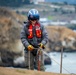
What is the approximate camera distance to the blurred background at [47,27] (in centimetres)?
2830

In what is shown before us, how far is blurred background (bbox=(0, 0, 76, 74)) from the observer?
92.8ft

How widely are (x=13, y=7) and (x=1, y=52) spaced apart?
58.3 feet

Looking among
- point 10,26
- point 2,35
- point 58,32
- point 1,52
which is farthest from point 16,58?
point 58,32

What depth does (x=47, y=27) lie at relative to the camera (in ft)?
136

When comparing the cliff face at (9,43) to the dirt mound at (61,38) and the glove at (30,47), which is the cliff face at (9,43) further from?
the glove at (30,47)

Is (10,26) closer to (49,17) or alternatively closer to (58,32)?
(58,32)

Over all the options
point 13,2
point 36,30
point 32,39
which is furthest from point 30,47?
point 13,2

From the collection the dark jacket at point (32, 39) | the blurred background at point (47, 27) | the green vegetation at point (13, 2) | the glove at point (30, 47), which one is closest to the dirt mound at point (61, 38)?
the blurred background at point (47, 27)

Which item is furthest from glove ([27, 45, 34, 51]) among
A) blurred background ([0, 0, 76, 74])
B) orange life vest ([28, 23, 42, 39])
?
blurred background ([0, 0, 76, 74])

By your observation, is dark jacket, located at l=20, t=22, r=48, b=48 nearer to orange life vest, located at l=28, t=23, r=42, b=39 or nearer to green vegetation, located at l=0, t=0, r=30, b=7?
orange life vest, located at l=28, t=23, r=42, b=39

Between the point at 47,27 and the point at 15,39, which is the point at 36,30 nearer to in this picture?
the point at 15,39

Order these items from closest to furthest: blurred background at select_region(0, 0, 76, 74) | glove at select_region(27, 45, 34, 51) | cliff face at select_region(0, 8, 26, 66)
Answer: glove at select_region(27, 45, 34, 51) → cliff face at select_region(0, 8, 26, 66) → blurred background at select_region(0, 0, 76, 74)

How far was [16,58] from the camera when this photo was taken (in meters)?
27.4

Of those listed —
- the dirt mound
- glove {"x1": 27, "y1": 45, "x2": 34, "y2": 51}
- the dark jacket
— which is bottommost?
the dirt mound
